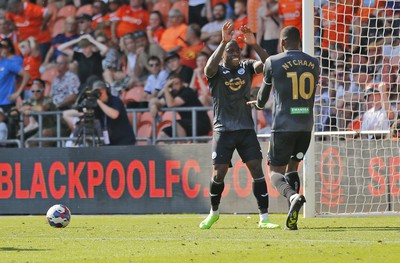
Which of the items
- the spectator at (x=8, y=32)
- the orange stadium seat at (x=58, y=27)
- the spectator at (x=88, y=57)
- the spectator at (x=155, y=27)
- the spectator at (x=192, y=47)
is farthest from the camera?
the spectator at (x=8, y=32)

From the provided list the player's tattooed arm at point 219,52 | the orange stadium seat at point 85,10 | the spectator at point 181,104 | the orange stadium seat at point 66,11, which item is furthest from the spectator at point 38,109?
the player's tattooed arm at point 219,52

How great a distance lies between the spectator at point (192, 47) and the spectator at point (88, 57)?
209cm

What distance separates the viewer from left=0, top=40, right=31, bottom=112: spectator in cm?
2114

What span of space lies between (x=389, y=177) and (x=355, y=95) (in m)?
1.54

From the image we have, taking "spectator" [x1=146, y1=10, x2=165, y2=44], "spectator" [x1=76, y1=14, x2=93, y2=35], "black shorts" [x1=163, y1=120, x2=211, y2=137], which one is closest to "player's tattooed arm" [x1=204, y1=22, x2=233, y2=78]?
"black shorts" [x1=163, y1=120, x2=211, y2=137]

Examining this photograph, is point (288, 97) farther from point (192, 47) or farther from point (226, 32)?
point (192, 47)

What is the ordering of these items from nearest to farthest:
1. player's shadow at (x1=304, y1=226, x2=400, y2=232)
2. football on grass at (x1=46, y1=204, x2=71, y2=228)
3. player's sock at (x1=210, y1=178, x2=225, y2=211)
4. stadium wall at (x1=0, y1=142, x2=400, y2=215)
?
player's shadow at (x1=304, y1=226, x2=400, y2=232) → player's sock at (x1=210, y1=178, x2=225, y2=211) → football on grass at (x1=46, y1=204, x2=71, y2=228) → stadium wall at (x1=0, y1=142, x2=400, y2=215)

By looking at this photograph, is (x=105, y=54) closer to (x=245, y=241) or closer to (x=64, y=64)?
(x=64, y=64)

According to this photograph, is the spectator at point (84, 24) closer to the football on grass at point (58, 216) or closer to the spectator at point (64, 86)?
the spectator at point (64, 86)

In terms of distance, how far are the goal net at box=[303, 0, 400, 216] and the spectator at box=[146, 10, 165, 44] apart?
4.92 m

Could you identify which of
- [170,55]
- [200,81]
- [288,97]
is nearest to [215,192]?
[288,97]

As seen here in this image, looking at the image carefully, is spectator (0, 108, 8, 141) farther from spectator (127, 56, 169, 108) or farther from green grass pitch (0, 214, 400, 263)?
green grass pitch (0, 214, 400, 263)

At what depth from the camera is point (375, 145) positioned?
15.1 meters

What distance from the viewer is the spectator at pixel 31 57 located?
69.8 ft
